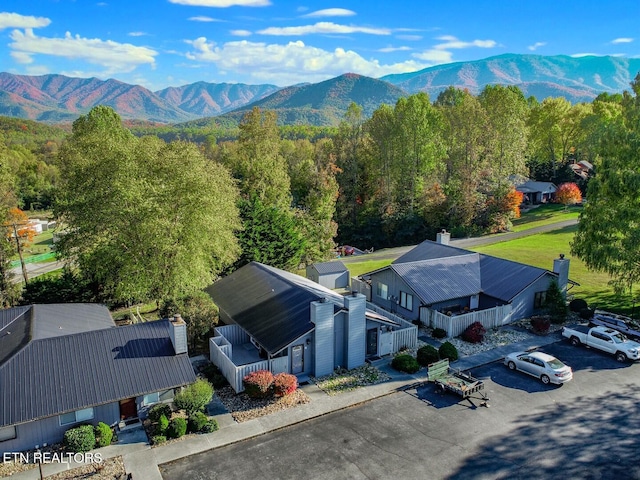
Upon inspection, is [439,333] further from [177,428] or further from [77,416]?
[77,416]

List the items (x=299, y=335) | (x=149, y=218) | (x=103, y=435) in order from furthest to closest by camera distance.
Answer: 1. (x=149, y=218)
2. (x=299, y=335)
3. (x=103, y=435)

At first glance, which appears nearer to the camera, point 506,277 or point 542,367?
point 542,367

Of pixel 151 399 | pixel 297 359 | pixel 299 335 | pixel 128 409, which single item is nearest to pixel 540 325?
pixel 297 359

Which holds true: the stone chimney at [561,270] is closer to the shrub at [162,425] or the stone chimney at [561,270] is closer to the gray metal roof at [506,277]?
the gray metal roof at [506,277]

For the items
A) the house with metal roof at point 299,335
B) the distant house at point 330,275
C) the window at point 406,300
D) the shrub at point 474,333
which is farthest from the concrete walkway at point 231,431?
the distant house at point 330,275

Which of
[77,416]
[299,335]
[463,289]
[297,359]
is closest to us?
[77,416]

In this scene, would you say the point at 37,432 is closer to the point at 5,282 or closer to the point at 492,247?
the point at 5,282
